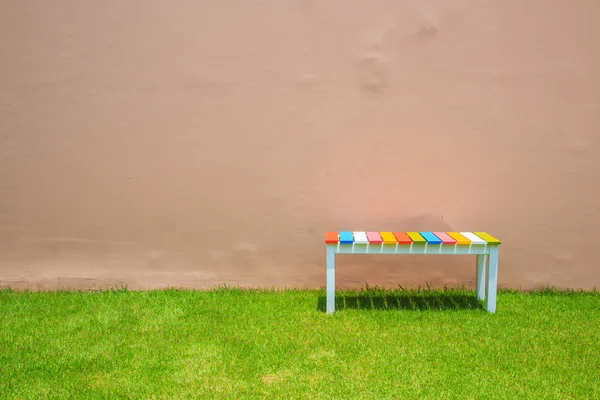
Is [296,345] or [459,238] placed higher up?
[459,238]

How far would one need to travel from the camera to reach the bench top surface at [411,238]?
3779mm

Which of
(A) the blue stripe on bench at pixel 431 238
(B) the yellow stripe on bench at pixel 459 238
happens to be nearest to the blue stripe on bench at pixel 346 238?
(A) the blue stripe on bench at pixel 431 238

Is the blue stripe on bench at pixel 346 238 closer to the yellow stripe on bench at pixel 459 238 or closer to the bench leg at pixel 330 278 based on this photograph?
the bench leg at pixel 330 278

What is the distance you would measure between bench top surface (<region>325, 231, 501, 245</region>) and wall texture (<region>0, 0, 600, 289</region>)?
0.34 meters

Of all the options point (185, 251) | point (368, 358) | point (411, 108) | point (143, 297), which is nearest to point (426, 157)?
point (411, 108)

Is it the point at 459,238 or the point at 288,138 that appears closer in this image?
the point at 459,238

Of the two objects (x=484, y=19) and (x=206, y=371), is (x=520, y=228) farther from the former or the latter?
(x=206, y=371)

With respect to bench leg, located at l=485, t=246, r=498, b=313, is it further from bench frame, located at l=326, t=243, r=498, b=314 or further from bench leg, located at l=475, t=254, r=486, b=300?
bench leg, located at l=475, t=254, r=486, b=300

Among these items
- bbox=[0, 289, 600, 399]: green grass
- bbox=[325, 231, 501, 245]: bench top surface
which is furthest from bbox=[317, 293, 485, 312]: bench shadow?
bbox=[325, 231, 501, 245]: bench top surface

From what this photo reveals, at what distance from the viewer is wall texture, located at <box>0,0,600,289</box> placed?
431cm

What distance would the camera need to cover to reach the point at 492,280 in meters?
3.89

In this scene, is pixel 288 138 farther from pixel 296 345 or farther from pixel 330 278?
pixel 296 345

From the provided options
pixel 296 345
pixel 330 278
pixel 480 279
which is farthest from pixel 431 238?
pixel 296 345

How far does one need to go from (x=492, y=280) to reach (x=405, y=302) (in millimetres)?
718
